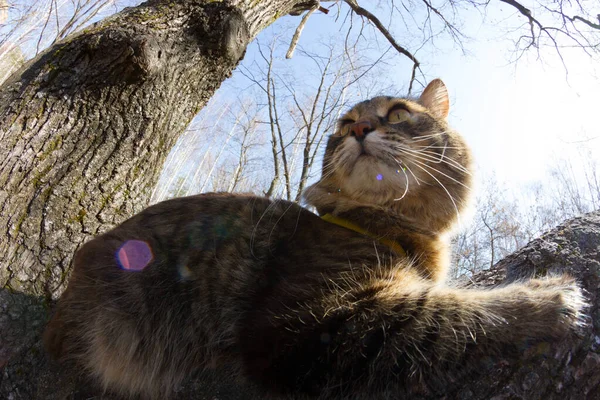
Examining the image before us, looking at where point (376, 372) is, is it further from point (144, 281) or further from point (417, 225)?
point (144, 281)

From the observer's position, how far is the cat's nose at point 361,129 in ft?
6.12

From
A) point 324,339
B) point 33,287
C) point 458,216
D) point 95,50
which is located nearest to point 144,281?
point 33,287

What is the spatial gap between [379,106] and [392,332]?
1.45m

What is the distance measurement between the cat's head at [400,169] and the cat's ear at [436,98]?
1.51ft

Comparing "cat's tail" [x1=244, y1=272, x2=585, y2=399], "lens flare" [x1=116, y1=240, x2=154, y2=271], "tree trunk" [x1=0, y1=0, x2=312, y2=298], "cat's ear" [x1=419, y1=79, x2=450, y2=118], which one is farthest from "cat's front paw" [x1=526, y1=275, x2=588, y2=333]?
"tree trunk" [x1=0, y1=0, x2=312, y2=298]

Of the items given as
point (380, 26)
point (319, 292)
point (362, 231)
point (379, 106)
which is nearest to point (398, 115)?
point (379, 106)

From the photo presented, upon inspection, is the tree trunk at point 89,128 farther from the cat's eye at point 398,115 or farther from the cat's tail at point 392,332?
the cat's eye at point 398,115

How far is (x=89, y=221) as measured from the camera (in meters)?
1.83

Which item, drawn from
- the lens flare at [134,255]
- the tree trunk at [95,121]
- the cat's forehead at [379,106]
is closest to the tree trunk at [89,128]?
the tree trunk at [95,121]

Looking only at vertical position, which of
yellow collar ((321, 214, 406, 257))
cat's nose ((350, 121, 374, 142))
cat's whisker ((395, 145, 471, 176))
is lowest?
yellow collar ((321, 214, 406, 257))

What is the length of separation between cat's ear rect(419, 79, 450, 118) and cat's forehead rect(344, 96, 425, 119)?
35cm

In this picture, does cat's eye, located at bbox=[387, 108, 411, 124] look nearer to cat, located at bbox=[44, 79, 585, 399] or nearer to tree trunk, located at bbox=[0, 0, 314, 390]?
cat, located at bbox=[44, 79, 585, 399]

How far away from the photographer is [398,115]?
211cm

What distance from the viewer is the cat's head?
178 centimetres
